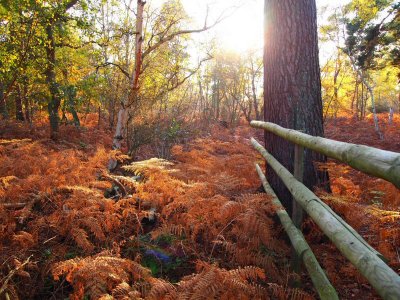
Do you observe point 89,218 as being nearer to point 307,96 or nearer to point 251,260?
point 251,260

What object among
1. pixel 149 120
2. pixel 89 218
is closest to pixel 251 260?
pixel 89 218

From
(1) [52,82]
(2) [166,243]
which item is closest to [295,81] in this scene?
(2) [166,243]

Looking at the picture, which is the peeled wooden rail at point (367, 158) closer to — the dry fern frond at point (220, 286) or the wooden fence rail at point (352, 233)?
the wooden fence rail at point (352, 233)

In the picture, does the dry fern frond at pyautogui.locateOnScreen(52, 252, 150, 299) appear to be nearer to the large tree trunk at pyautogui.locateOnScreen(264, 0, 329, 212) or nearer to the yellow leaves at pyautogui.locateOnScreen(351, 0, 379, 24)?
the large tree trunk at pyautogui.locateOnScreen(264, 0, 329, 212)

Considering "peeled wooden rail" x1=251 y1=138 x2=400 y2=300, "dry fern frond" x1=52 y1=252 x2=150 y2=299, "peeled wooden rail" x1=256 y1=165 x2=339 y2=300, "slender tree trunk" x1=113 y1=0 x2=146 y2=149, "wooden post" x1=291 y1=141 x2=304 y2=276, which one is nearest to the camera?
"peeled wooden rail" x1=251 y1=138 x2=400 y2=300

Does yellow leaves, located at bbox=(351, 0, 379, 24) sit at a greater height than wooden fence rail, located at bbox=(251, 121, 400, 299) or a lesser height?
greater

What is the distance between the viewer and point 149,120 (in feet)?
32.7

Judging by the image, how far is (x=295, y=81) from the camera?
12.8 feet

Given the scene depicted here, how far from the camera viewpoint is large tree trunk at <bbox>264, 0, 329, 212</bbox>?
389 cm

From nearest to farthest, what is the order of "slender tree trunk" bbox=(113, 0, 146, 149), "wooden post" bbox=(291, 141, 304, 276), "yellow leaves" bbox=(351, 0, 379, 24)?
"wooden post" bbox=(291, 141, 304, 276) < "slender tree trunk" bbox=(113, 0, 146, 149) < "yellow leaves" bbox=(351, 0, 379, 24)

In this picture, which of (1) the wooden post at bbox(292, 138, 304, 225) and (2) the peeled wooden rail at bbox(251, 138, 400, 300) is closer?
(2) the peeled wooden rail at bbox(251, 138, 400, 300)

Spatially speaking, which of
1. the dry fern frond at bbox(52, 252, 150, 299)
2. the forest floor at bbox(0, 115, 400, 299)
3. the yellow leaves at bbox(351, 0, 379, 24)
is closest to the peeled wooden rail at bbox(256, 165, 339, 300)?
the forest floor at bbox(0, 115, 400, 299)

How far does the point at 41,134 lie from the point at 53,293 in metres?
10.1

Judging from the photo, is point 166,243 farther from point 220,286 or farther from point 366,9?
point 366,9
